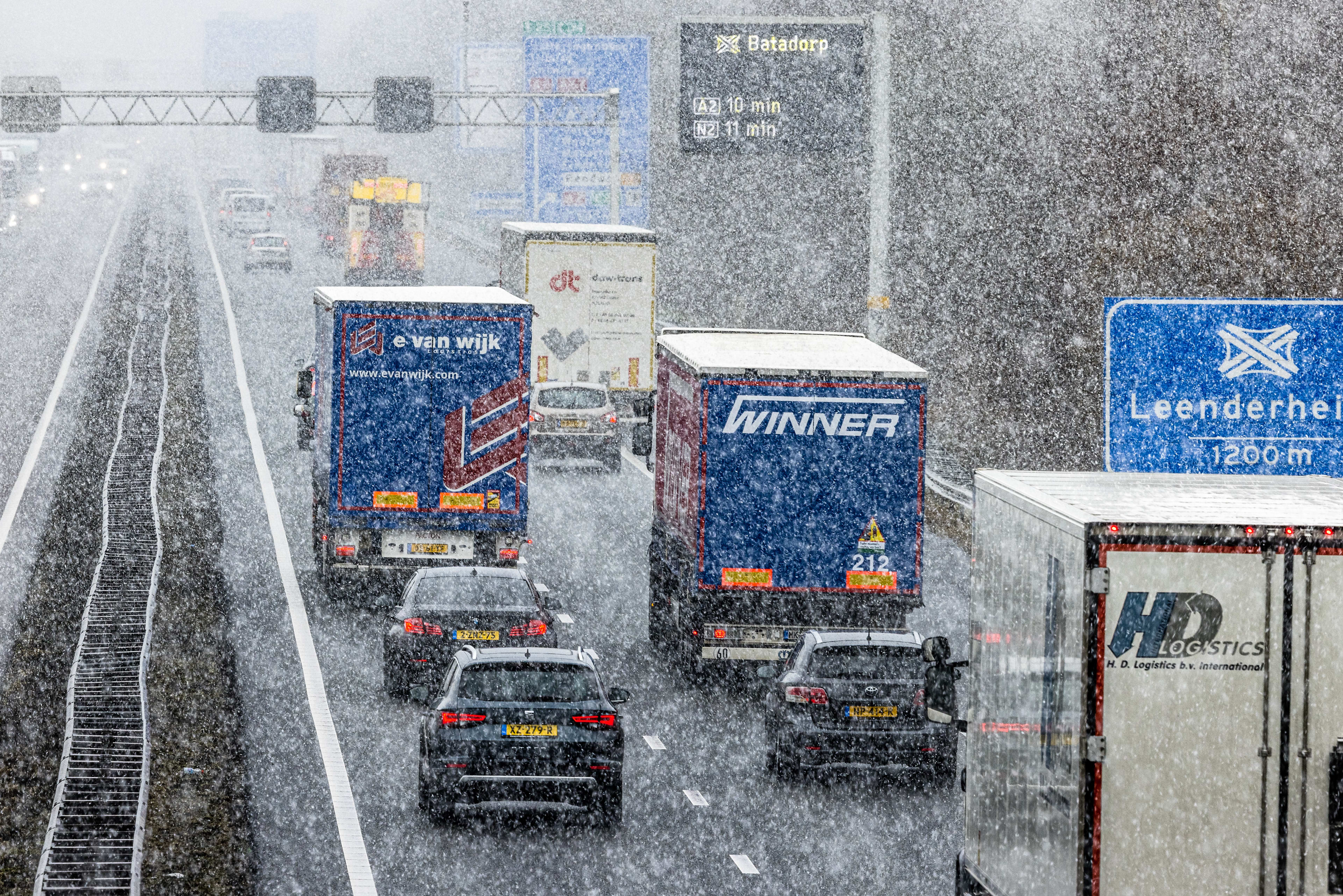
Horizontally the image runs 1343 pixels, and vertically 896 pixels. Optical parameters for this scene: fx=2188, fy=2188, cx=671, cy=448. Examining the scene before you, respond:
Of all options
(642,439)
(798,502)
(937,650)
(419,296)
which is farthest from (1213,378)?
(419,296)

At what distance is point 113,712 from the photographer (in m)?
19.3

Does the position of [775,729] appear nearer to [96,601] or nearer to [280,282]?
[96,601]

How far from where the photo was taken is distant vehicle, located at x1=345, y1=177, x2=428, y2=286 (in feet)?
251

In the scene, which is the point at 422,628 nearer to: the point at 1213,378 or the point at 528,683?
the point at 528,683

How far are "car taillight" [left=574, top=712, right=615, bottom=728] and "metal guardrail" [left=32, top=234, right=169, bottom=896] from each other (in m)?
3.10

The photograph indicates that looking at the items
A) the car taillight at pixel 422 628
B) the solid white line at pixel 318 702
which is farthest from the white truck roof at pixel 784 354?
the solid white line at pixel 318 702

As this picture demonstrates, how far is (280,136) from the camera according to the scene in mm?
Result: 164750

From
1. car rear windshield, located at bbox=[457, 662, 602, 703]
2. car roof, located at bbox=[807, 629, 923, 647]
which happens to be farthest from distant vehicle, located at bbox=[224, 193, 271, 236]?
car rear windshield, located at bbox=[457, 662, 602, 703]

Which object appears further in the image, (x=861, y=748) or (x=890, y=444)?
(x=890, y=444)

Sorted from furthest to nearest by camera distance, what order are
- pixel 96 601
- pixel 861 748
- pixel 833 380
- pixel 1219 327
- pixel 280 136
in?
1. pixel 280 136
2. pixel 96 601
3. pixel 833 380
4. pixel 861 748
5. pixel 1219 327

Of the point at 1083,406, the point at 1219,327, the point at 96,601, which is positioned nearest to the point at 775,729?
the point at 1219,327

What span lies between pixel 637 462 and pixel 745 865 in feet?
78.0

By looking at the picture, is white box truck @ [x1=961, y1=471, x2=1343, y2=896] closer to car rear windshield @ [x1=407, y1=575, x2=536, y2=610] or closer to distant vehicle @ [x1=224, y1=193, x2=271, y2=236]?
car rear windshield @ [x1=407, y1=575, x2=536, y2=610]

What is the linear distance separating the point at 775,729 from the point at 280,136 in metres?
152
